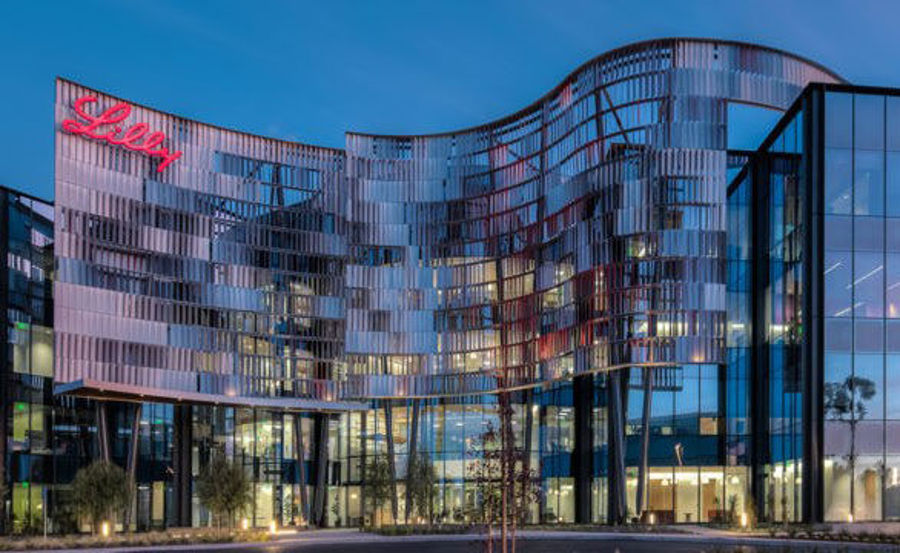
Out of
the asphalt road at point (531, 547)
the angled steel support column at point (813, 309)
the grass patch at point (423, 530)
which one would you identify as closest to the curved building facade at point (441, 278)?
the angled steel support column at point (813, 309)

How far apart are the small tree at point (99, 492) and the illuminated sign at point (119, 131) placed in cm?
1634

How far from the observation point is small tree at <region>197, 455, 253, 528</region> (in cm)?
5869

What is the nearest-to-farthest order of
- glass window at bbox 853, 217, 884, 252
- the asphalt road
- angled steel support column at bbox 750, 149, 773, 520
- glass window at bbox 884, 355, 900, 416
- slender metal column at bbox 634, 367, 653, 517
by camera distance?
the asphalt road < glass window at bbox 884, 355, 900, 416 < glass window at bbox 853, 217, 884, 252 < slender metal column at bbox 634, 367, 653, 517 < angled steel support column at bbox 750, 149, 773, 520

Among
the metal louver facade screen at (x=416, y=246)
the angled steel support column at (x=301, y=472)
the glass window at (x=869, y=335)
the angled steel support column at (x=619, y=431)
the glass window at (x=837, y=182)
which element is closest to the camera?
the glass window at (x=869, y=335)

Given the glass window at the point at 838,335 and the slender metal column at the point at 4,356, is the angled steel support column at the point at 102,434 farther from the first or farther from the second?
the glass window at the point at 838,335

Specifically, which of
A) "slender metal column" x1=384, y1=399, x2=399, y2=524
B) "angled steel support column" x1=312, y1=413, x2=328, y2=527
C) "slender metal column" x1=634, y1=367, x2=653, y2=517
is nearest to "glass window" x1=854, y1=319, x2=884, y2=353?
"slender metal column" x1=634, y1=367, x2=653, y2=517

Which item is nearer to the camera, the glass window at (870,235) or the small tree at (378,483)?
the glass window at (870,235)

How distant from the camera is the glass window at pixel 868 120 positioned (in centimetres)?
5491

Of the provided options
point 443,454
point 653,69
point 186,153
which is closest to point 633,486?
point 443,454

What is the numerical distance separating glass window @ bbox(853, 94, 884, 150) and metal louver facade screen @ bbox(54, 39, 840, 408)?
475cm

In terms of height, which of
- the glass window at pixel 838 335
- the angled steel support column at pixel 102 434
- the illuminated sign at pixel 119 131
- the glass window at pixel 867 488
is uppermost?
the illuminated sign at pixel 119 131

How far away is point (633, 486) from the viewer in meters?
69.6

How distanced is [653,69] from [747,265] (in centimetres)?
1644

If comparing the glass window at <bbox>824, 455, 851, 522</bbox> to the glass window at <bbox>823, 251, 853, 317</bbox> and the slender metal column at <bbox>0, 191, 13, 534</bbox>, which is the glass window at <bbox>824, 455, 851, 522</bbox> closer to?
the glass window at <bbox>823, 251, 853, 317</bbox>
